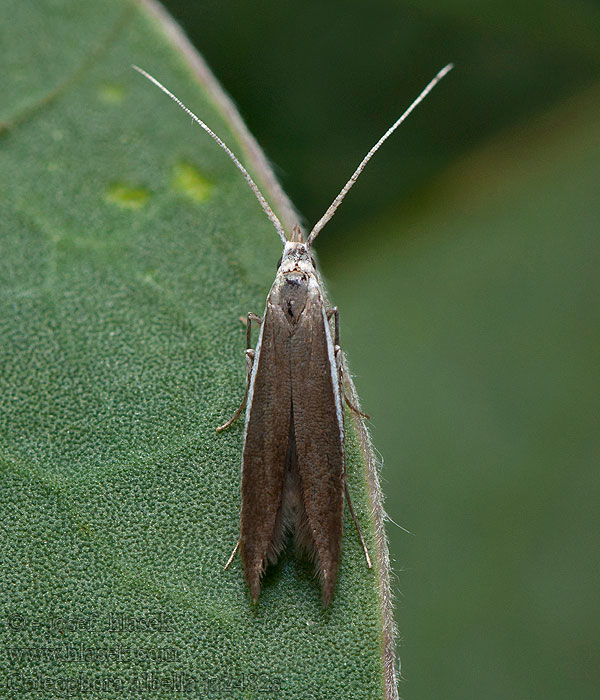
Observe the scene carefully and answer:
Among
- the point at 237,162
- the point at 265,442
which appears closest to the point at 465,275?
the point at 237,162

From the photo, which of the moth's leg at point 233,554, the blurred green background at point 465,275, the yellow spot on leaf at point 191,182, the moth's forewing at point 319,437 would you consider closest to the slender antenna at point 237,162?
the yellow spot on leaf at point 191,182

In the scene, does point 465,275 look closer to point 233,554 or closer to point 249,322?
point 249,322

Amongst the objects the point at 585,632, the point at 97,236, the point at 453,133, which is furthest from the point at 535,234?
the point at 97,236

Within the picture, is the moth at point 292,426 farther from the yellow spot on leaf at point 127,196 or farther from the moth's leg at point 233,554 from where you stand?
the yellow spot on leaf at point 127,196

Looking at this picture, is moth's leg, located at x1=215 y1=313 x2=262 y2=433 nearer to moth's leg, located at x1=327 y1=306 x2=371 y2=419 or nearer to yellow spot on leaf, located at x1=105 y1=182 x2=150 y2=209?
moth's leg, located at x1=327 y1=306 x2=371 y2=419

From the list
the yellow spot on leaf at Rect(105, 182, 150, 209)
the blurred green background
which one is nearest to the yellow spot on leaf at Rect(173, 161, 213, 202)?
the yellow spot on leaf at Rect(105, 182, 150, 209)

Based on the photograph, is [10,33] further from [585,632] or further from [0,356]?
[585,632]
